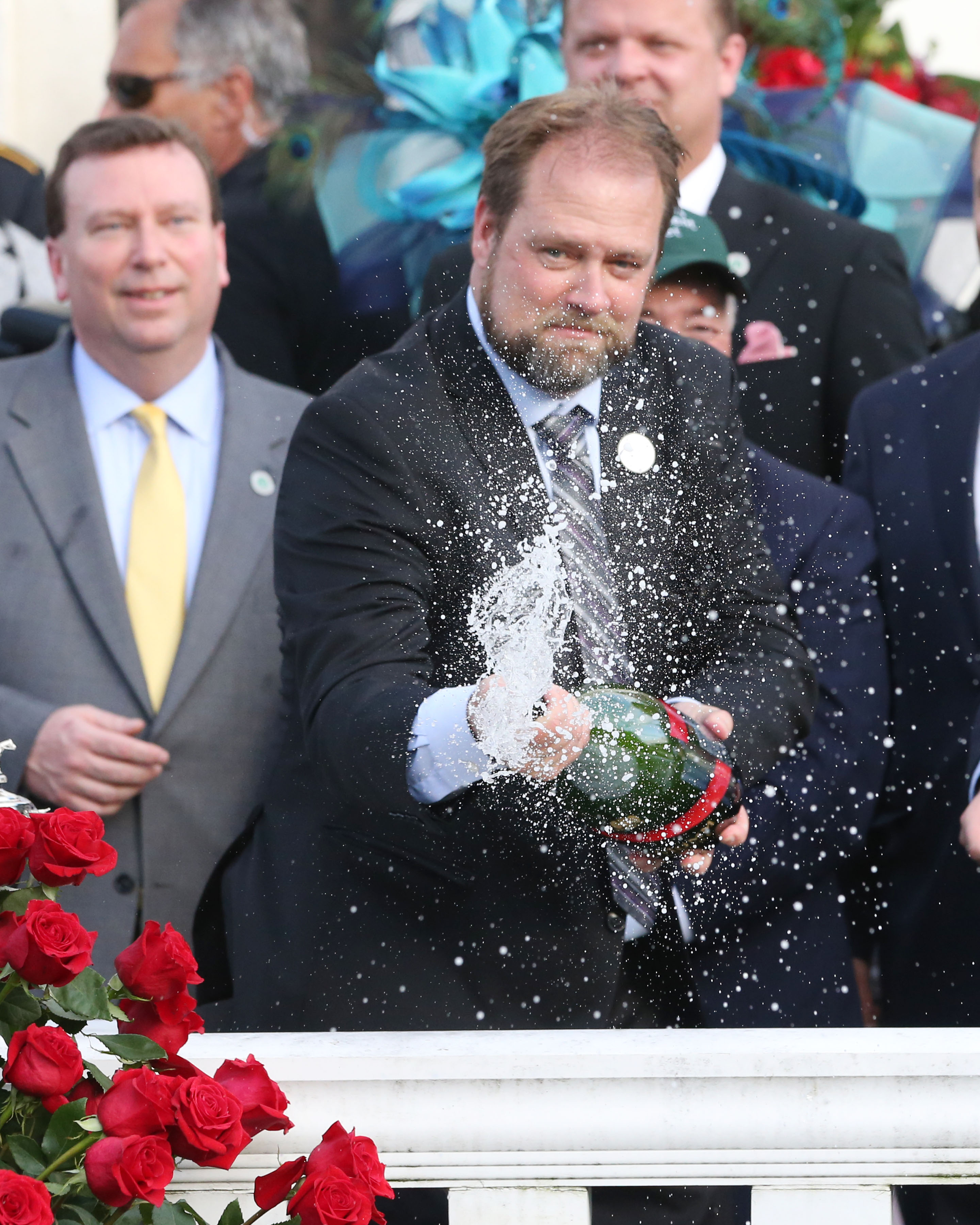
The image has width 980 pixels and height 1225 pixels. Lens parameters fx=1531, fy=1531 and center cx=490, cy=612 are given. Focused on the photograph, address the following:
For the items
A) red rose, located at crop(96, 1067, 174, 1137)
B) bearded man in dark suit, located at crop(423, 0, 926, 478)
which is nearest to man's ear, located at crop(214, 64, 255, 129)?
bearded man in dark suit, located at crop(423, 0, 926, 478)

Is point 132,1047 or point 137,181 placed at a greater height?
point 137,181

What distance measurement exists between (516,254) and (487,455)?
0.75ft

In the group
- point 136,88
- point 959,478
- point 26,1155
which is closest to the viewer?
point 26,1155

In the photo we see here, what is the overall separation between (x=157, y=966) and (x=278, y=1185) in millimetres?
199

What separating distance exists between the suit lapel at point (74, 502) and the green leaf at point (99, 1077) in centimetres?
70

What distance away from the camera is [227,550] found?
→ 1.89 meters

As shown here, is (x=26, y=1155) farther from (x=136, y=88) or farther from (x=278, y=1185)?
(x=136, y=88)

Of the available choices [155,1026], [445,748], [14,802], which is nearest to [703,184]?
[445,748]

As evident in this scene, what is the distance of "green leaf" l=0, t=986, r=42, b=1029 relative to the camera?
1.22 m

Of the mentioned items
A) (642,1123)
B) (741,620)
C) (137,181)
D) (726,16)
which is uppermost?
(726,16)

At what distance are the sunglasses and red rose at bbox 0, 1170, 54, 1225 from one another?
176 centimetres

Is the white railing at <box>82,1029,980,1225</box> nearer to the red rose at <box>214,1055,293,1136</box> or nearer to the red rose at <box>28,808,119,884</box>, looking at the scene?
the red rose at <box>214,1055,293,1136</box>

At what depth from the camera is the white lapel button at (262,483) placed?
1.84 meters

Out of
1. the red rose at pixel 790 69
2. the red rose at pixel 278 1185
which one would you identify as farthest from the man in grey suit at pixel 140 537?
the red rose at pixel 790 69
